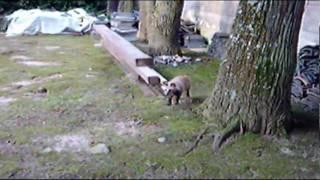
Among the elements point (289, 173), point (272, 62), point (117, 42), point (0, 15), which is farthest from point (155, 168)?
point (0, 15)

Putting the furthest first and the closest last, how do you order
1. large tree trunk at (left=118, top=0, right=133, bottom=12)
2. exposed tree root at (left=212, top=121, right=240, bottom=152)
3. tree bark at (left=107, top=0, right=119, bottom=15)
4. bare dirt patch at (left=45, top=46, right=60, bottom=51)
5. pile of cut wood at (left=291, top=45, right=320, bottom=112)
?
tree bark at (left=107, top=0, right=119, bottom=15)
large tree trunk at (left=118, top=0, right=133, bottom=12)
bare dirt patch at (left=45, top=46, right=60, bottom=51)
pile of cut wood at (left=291, top=45, right=320, bottom=112)
exposed tree root at (left=212, top=121, right=240, bottom=152)

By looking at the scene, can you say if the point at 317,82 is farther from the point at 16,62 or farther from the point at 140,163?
the point at 16,62

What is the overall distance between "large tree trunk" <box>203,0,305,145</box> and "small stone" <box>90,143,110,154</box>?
767mm

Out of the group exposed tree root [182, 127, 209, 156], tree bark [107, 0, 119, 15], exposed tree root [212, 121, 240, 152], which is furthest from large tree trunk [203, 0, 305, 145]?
tree bark [107, 0, 119, 15]

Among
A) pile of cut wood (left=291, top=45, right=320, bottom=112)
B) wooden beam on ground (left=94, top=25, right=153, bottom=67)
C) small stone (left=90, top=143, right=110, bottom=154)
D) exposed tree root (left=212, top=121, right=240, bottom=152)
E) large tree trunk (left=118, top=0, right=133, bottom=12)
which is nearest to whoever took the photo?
small stone (left=90, top=143, right=110, bottom=154)

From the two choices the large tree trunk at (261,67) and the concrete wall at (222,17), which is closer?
the large tree trunk at (261,67)

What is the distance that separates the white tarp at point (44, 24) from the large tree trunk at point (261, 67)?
22.1 ft

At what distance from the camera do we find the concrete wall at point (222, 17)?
5465 mm

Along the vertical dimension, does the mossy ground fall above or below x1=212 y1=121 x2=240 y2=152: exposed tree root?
below

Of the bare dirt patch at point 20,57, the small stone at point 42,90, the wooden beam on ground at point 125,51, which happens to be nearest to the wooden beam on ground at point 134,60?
the wooden beam on ground at point 125,51

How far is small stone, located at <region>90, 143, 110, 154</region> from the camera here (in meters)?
3.01

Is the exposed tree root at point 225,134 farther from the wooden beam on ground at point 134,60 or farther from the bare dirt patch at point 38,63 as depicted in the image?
the bare dirt patch at point 38,63

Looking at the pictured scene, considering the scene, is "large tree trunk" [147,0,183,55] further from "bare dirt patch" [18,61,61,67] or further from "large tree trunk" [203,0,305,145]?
"large tree trunk" [203,0,305,145]

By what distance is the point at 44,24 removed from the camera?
9.61 metres
